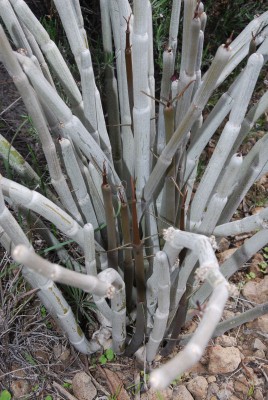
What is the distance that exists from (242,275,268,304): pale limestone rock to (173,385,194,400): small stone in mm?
284

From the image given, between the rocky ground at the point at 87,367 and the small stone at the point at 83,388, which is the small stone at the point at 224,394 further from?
the small stone at the point at 83,388

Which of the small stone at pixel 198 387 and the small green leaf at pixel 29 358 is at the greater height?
the small green leaf at pixel 29 358

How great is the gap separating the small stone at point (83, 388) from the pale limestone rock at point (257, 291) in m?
0.43

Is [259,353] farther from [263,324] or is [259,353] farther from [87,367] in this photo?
[87,367]

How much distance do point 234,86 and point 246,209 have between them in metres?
0.59

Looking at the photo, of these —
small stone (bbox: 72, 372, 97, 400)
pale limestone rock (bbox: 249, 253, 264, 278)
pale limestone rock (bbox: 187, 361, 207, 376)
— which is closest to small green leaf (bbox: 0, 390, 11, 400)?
small stone (bbox: 72, 372, 97, 400)

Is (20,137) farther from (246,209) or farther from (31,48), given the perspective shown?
(246,209)

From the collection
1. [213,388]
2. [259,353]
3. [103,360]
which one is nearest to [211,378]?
[213,388]

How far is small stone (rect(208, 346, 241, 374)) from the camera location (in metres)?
1.04

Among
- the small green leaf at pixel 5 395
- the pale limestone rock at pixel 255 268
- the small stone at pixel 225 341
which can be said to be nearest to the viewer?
the small green leaf at pixel 5 395

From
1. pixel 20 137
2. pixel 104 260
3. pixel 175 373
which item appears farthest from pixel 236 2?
pixel 175 373

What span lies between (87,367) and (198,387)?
9.5 inches

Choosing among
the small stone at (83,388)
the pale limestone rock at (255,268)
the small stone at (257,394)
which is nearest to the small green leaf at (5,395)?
the small stone at (83,388)

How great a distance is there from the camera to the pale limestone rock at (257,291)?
3.80 ft
